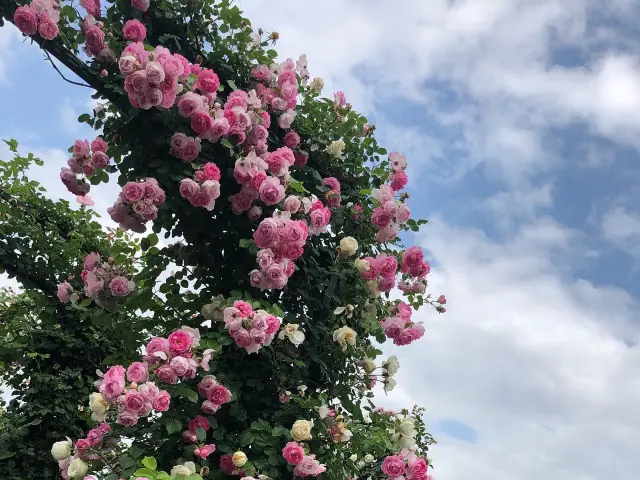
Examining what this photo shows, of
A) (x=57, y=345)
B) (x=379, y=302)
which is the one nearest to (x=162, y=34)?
(x=379, y=302)

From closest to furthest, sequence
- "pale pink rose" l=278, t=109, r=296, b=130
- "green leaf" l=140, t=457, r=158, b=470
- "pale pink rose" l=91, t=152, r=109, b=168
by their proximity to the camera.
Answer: "green leaf" l=140, t=457, r=158, b=470 → "pale pink rose" l=91, t=152, r=109, b=168 → "pale pink rose" l=278, t=109, r=296, b=130

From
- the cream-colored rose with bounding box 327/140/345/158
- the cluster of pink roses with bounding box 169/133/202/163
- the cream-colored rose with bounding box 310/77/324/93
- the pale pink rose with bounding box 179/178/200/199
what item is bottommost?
the pale pink rose with bounding box 179/178/200/199

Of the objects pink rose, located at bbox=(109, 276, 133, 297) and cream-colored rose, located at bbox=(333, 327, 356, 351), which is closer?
cream-colored rose, located at bbox=(333, 327, 356, 351)

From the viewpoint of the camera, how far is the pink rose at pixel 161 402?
2.38 metres

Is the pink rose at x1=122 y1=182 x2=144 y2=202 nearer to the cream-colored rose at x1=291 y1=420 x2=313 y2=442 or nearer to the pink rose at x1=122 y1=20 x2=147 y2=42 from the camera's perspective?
the pink rose at x1=122 y1=20 x2=147 y2=42

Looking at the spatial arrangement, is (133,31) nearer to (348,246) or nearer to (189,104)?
(189,104)

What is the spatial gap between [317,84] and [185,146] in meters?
1.16

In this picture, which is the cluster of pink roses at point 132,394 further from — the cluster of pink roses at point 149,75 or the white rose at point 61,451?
the cluster of pink roses at point 149,75

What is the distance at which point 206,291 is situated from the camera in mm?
3191

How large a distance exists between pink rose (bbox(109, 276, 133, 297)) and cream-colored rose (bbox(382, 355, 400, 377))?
135cm

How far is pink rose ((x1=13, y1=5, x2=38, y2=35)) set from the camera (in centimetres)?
288

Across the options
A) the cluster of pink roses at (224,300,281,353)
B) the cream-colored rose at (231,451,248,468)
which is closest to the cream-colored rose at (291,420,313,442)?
the cream-colored rose at (231,451,248,468)

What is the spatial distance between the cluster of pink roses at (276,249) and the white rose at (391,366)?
2.58 feet

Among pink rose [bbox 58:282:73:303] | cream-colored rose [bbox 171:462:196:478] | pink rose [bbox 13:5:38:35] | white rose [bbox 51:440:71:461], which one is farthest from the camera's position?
pink rose [bbox 58:282:73:303]
